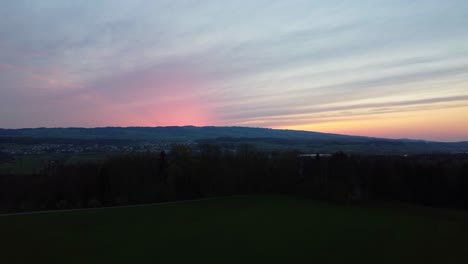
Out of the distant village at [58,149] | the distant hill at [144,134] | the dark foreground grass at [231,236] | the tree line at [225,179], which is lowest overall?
the dark foreground grass at [231,236]

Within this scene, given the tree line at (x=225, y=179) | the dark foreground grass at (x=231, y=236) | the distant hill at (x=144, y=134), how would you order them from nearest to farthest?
the dark foreground grass at (x=231, y=236)
the tree line at (x=225, y=179)
the distant hill at (x=144, y=134)

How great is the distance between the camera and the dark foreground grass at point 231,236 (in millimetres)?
19531

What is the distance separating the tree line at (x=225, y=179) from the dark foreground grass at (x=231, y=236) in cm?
1069

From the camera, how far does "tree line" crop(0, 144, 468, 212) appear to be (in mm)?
42969

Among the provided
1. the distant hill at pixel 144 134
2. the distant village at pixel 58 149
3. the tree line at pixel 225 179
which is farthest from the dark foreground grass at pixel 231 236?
the distant hill at pixel 144 134

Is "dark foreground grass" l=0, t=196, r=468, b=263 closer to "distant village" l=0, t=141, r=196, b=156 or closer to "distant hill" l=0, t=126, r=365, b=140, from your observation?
"distant village" l=0, t=141, r=196, b=156

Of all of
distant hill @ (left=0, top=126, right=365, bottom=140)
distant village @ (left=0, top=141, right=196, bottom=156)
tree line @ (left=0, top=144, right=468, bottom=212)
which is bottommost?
tree line @ (left=0, top=144, right=468, bottom=212)

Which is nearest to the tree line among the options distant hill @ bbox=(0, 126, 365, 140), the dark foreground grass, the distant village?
the dark foreground grass

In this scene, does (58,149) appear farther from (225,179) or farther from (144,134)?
(144,134)

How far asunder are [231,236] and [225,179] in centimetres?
2253

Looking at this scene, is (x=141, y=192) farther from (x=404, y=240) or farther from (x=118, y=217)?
(x=404, y=240)

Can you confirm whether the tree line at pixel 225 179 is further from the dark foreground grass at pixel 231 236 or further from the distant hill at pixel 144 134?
the distant hill at pixel 144 134

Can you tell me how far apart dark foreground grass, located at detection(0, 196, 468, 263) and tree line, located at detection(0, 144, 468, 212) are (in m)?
10.7

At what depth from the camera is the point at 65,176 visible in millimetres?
45125
